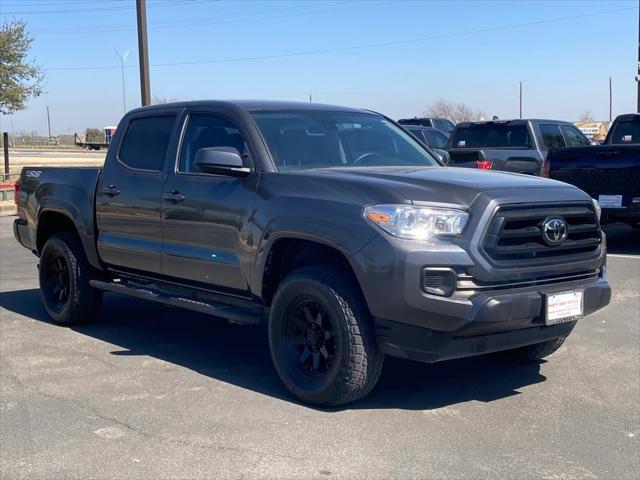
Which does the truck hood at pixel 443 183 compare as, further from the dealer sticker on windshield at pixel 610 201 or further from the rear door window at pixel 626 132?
the rear door window at pixel 626 132

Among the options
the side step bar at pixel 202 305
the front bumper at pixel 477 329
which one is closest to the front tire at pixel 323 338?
the front bumper at pixel 477 329

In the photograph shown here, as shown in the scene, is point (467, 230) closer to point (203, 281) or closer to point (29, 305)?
point (203, 281)

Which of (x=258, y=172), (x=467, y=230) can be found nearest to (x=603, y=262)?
(x=467, y=230)

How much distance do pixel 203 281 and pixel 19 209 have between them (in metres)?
3.14

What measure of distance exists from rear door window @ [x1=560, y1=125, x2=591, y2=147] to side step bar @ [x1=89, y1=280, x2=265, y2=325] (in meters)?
10.1

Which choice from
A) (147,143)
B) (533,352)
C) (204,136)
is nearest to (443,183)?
(533,352)

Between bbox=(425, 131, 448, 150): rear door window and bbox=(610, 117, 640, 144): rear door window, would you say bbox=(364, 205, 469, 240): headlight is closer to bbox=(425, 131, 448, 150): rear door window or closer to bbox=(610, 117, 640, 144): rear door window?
bbox=(610, 117, 640, 144): rear door window

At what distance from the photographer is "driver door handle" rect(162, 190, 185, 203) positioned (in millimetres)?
5774

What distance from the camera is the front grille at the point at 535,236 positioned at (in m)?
4.43

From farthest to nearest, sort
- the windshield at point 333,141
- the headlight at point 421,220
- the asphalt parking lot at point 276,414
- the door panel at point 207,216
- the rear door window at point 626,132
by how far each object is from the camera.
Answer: the rear door window at point 626,132 < the windshield at point 333,141 < the door panel at point 207,216 < the headlight at point 421,220 < the asphalt parking lot at point 276,414

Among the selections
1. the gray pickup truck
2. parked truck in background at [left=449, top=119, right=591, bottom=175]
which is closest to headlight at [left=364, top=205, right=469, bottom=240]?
the gray pickup truck

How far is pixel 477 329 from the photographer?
4348 millimetres

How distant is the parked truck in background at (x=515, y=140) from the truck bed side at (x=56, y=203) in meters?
7.10

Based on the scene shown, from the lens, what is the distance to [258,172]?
5.27 m
